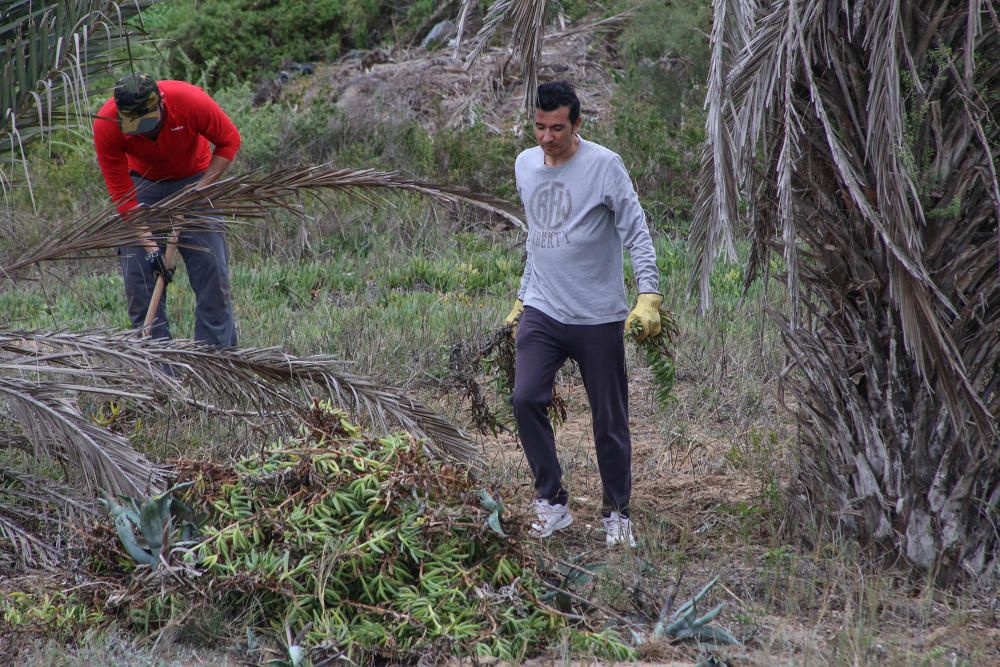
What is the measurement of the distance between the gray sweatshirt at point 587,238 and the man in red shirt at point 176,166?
2.33 metres

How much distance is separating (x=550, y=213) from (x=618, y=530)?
1.42m

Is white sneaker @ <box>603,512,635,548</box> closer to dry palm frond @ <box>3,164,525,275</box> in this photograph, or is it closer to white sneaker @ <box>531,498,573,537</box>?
white sneaker @ <box>531,498,573,537</box>

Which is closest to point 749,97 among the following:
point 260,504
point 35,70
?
point 260,504

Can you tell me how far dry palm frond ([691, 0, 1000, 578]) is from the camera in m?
3.89

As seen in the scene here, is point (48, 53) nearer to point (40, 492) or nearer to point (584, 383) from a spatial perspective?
point (40, 492)

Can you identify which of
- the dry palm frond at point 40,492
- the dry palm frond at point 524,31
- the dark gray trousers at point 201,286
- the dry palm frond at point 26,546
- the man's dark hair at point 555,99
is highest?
the dry palm frond at point 524,31

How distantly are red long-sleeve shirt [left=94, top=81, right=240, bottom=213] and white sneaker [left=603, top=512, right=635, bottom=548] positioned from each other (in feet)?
10.8

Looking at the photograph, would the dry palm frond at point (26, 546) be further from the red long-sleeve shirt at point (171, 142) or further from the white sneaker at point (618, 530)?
the red long-sleeve shirt at point (171, 142)

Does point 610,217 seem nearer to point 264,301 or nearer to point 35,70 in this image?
point 35,70

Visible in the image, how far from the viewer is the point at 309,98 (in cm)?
1484

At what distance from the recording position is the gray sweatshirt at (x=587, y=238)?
188 inches

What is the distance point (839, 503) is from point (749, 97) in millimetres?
1695

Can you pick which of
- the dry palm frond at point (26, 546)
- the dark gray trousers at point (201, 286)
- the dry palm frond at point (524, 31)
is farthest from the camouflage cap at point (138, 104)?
the dry palm frond at point (26, 546)

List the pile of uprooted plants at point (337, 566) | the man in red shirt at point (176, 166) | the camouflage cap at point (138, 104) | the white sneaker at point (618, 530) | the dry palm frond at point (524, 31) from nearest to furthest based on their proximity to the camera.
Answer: the pile of uprooted plants at point (337, 566)
the dry palm frond at point (524, 31)
the white sneaker at point (618, 530)
the camouflage cap at point (138, 104)
the man in red shirt at point (176, 166)
